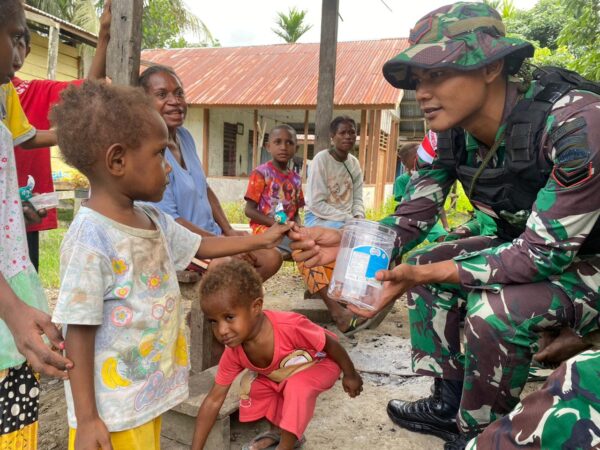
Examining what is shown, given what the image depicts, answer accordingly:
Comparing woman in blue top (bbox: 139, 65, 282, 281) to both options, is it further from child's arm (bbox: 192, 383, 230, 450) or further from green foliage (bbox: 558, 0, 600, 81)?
green foliage (bbox: 558, 0, 600, 81)

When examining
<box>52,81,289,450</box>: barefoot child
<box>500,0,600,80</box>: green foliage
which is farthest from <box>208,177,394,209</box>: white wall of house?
<box>52,81,289,450</box>: barefoot child

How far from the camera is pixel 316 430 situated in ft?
7.55

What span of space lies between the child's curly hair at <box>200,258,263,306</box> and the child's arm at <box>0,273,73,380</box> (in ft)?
2.23

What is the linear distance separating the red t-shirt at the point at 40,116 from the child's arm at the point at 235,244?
139cm

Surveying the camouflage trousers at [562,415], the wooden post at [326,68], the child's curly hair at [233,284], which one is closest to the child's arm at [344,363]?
the child's curly hair at [233,284]

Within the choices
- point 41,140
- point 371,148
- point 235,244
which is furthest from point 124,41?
point 371,148

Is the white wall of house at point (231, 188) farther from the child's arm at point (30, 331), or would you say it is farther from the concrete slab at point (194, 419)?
the child's arm at point (30, 331)

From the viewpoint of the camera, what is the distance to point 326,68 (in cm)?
477

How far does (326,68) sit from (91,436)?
4.22m

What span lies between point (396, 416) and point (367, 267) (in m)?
1.11

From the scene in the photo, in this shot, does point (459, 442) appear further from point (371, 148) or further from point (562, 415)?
point (371, 148)

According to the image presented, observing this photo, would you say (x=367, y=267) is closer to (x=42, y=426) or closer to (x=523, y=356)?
(x=523, y=356)

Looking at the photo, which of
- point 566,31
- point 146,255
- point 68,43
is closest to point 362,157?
point 566,31

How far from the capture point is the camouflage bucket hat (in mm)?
1736
